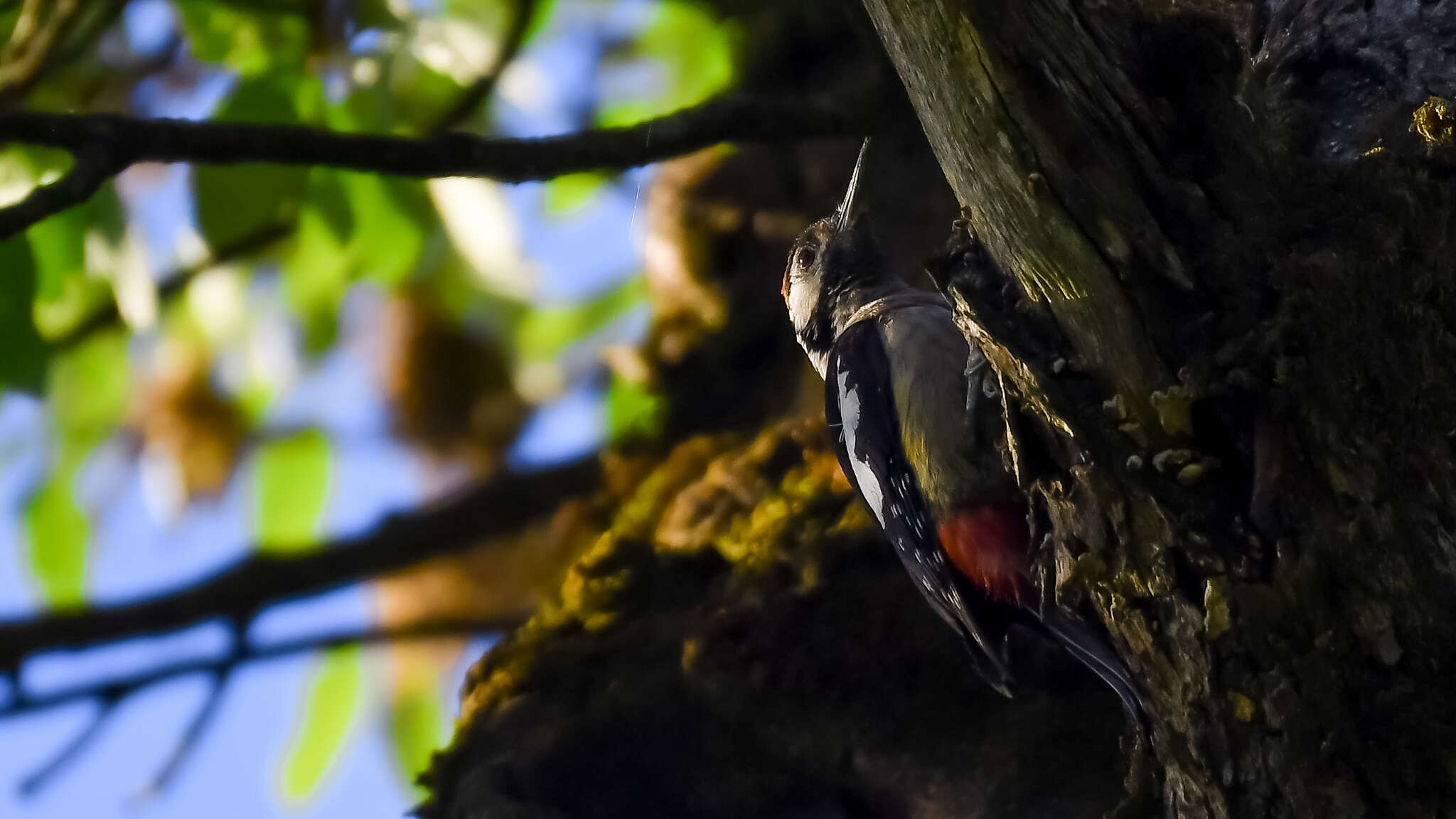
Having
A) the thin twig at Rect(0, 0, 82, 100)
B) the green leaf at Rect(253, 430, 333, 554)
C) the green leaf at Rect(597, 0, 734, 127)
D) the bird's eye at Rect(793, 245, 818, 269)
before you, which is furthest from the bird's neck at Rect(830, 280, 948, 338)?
the thin twig at Rect(0, 0, 82, 100)

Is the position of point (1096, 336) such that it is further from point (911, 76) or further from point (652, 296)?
point (652, 296)

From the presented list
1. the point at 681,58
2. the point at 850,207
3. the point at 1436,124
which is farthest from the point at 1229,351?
the point at 681,58

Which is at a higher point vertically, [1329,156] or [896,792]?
[1329,156]

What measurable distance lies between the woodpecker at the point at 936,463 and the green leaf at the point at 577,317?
1045mm

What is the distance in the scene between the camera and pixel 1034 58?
6.03 ft

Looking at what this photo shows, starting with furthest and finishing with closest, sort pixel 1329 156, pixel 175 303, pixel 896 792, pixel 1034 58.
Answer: pixel 175 303 < pixel 896 792 < pixel 1329 156 < pixel 1034 58

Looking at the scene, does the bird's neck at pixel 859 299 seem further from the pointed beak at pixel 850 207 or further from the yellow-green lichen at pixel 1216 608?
the yellow-green lichen at pixel 1216 608

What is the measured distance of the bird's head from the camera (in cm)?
417

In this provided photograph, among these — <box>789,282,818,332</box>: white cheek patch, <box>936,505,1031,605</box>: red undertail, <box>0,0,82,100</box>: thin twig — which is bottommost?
<box>936,505,1031,605</box>: red undertail

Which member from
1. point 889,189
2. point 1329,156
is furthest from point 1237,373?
point 889,189

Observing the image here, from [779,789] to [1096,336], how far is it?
5.25 ft

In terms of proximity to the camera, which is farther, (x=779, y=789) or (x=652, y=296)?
(x=652, y=296)

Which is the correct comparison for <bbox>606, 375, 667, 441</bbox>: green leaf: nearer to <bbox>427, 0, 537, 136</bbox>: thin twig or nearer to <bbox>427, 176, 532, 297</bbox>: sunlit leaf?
<bbox>427, 176, 532, 297</bbox>: sunlit leaf

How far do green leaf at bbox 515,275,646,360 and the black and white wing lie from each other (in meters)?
1.20
